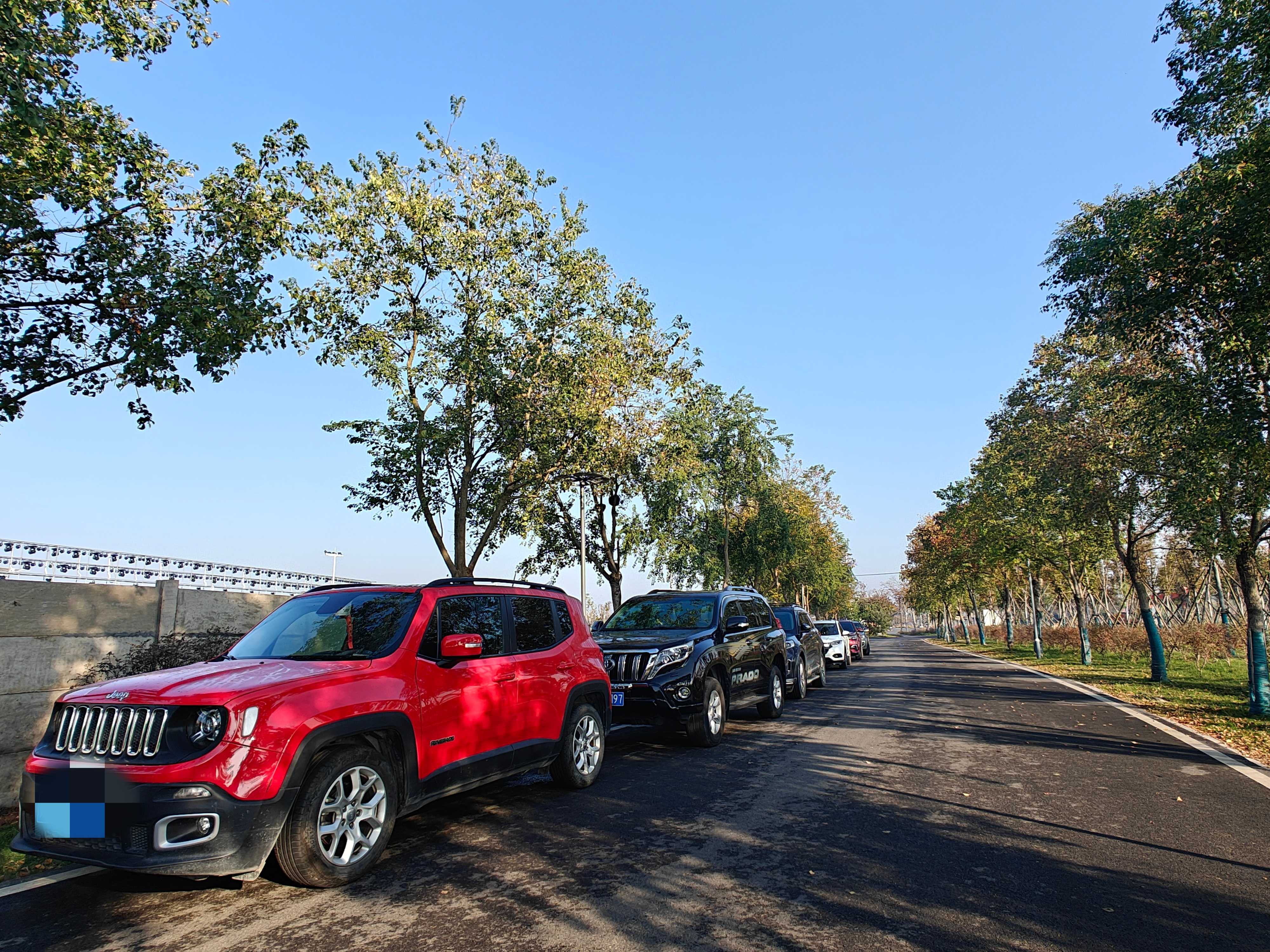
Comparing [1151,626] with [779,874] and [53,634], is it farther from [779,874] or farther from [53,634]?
[53,634]

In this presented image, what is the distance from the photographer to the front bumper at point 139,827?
155 inches

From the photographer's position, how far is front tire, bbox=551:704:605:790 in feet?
23.2

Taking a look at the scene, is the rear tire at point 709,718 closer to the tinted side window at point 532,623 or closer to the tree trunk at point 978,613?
the tinted side window at point 532,623

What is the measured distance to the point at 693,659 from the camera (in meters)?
9.68

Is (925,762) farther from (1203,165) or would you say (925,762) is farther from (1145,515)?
(1145,515)

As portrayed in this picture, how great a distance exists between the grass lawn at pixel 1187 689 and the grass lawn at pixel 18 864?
37.6 feet

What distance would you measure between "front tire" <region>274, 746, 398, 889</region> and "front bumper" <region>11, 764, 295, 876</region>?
0.76ft

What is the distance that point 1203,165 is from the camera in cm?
986

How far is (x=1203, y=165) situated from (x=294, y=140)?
12787mm

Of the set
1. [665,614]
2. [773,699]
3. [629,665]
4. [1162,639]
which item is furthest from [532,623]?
[1162,639]

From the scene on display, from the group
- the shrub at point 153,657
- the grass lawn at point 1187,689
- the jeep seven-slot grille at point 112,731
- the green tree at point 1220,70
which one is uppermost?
the green tree at point 1220,70

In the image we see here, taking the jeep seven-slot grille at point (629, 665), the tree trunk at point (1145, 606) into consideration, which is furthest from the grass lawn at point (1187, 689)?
the jeep seven-slot grille at point (629, 665)

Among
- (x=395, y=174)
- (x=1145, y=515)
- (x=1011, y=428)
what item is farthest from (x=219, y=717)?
(x=1011, y=428)

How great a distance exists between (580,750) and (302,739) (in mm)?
3484
